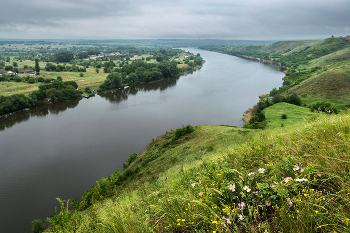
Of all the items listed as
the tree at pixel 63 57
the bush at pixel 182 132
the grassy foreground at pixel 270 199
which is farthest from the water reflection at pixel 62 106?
the tree at pixel 63 57

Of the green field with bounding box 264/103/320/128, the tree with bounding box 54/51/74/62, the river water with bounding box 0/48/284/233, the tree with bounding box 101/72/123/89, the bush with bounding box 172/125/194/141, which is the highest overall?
the tree with bounding box 54/51/74/62

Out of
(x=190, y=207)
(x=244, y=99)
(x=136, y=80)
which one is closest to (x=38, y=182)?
(x=190, y=207)

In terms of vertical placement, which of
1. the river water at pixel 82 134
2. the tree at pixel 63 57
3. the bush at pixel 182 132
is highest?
the tree at pixel 63 57

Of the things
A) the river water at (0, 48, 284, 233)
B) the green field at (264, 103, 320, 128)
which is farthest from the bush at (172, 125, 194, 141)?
the green field at (264, 103, 320, 128)

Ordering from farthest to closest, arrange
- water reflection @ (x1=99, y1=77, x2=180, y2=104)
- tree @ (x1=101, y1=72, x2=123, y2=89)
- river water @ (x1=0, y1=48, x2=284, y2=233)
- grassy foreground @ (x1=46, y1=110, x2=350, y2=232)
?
tree @ (x1=101, y1=72, x2=123, y2=89), water reflection @ (x1=99, y1=77, x2=180, y2=104), river water @ (x1=0, y1=48, x2=284, y2=233), grassy foreground @ (x1=46, y1=110, x2=350, y2=232)

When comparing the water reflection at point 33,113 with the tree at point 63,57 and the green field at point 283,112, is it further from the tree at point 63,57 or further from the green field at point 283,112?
the tree at point 63,57

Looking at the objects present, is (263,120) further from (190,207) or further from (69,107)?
(69,107)

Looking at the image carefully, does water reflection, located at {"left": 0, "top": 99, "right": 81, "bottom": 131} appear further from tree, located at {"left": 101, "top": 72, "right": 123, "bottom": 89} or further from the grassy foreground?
the grassy foreground
